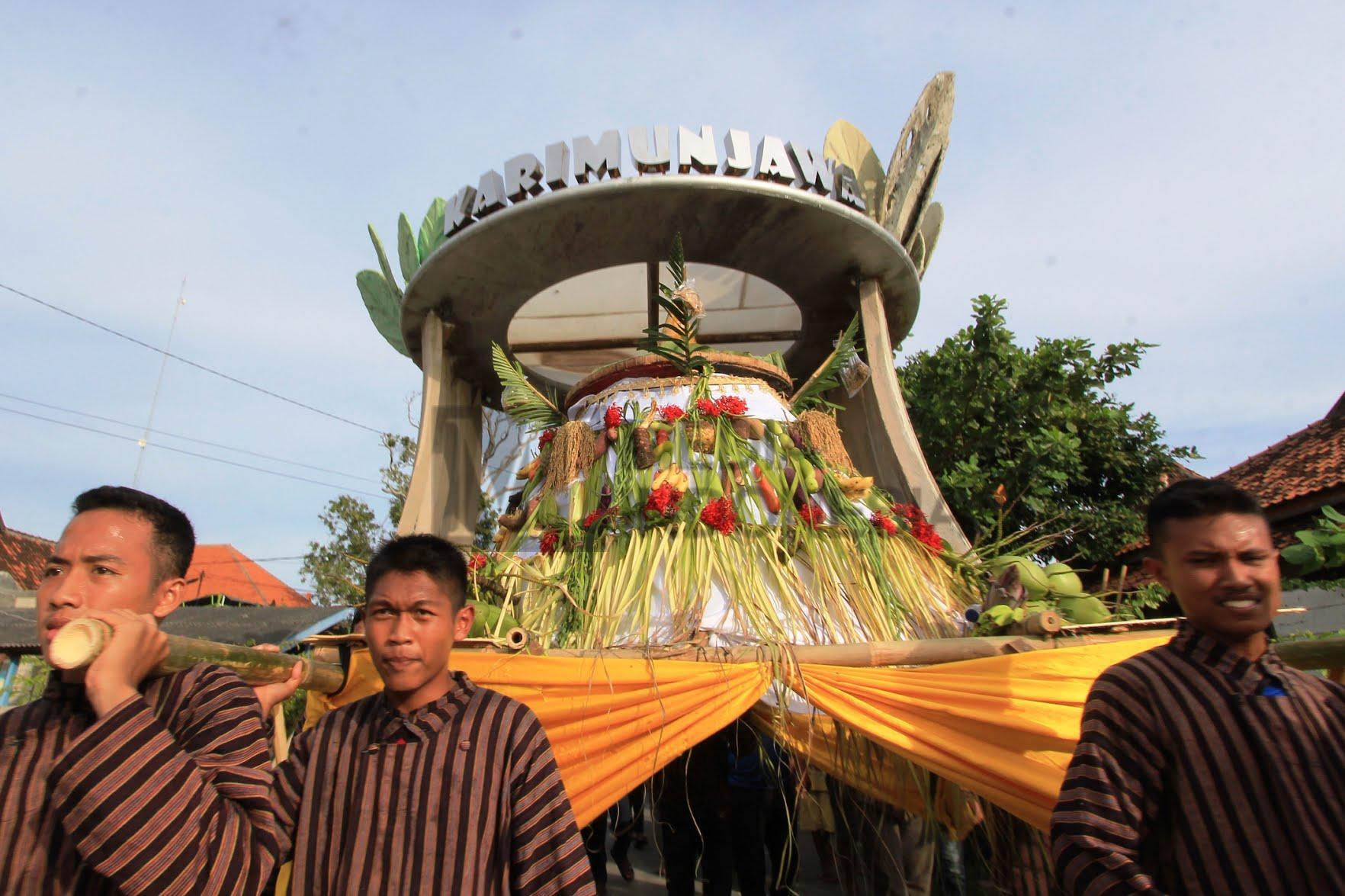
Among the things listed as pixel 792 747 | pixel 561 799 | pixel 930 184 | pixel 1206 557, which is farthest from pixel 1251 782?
pixel 930 184

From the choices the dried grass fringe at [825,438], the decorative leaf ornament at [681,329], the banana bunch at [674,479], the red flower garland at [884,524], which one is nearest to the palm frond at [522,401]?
the decorative leaf ornament at [681,329]

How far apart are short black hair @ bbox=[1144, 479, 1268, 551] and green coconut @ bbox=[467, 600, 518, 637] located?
2.44 meters

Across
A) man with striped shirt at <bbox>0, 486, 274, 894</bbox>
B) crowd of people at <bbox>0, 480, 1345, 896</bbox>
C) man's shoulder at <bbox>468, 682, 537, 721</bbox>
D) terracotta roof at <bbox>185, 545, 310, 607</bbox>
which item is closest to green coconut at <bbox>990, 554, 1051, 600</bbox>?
crowd of people at <bbox>0, 480, 1345, 896</bbox>

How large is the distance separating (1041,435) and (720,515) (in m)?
6.24

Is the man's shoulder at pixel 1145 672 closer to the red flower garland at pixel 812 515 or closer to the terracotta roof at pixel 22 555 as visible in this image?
the red flower garland at pixel 812 515

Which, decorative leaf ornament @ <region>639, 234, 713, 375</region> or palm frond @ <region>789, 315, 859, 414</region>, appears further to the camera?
palm frond @ <region>789, 315, 859, 414</region>

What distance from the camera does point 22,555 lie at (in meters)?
15.4

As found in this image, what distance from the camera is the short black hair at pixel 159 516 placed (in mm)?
1351

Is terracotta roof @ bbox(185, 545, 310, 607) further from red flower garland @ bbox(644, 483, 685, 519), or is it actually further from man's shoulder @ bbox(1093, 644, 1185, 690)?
man's shoulder @ bbox(1093, 644, 1185, 690)

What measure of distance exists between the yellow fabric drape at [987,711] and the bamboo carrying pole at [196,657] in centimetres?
151

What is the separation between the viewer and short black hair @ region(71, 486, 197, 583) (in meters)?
1.35

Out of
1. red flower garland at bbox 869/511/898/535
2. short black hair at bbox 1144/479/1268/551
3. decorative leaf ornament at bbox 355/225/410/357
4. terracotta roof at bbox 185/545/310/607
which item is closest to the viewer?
short black hair at bbox 1144/479/1268/551

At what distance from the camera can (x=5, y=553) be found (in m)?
14.7

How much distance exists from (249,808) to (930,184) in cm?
592
